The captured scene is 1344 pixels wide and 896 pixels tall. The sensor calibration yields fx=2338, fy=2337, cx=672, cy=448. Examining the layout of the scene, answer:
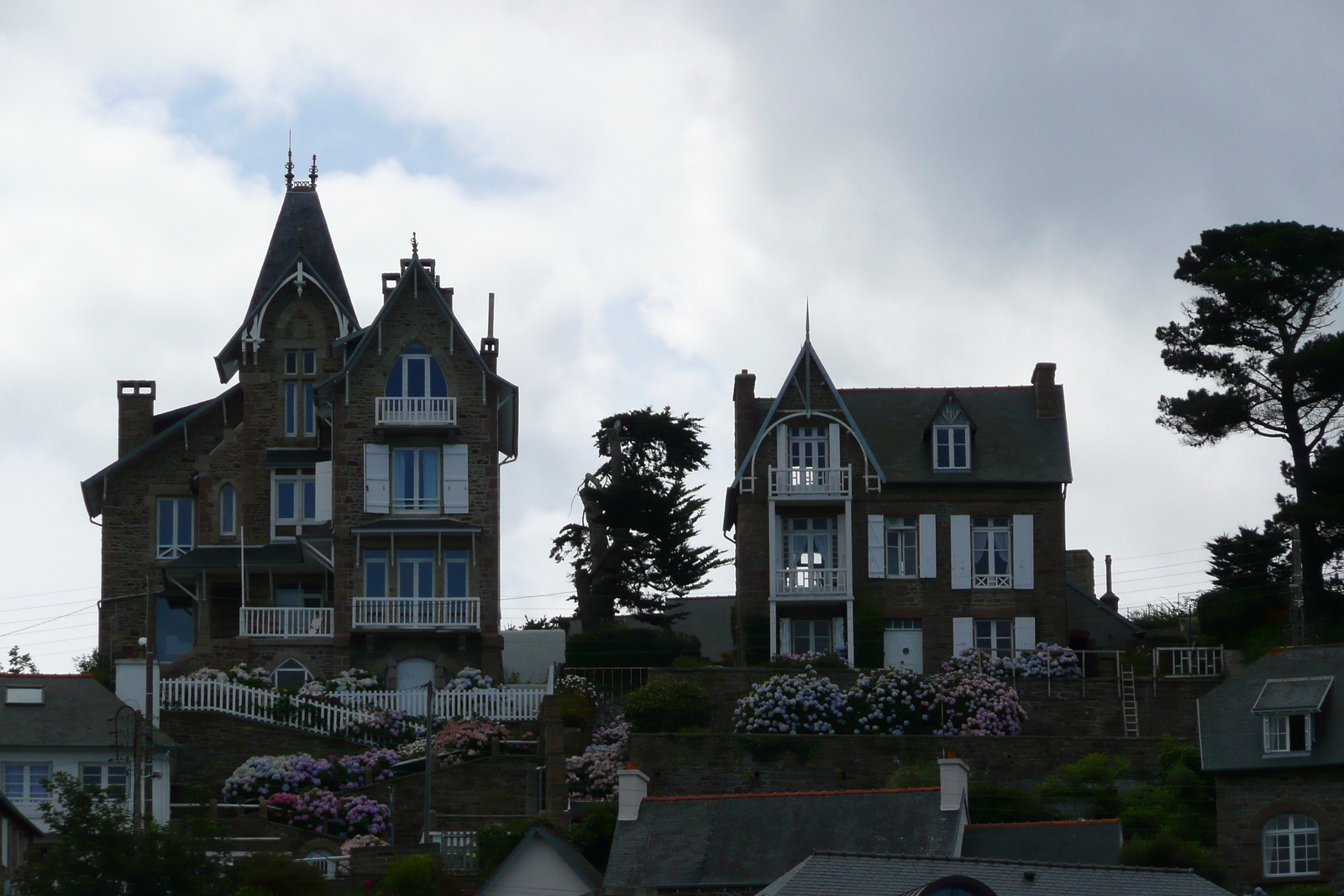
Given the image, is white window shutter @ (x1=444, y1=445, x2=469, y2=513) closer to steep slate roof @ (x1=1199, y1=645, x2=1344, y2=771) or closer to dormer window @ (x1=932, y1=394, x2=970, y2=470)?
dormer window @ (x1=932, y1=394, x2=970, y2=470)

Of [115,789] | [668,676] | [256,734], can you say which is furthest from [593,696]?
[115,789]

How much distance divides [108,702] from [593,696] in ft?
33.1

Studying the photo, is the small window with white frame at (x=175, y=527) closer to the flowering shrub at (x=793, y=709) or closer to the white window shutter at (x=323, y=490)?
the white window shutter at (x=323, y=490)

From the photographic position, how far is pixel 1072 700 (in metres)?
46.9

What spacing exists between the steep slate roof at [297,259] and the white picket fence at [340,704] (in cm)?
1079

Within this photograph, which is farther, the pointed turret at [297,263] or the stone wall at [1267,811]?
the pointed turret at [297,263]

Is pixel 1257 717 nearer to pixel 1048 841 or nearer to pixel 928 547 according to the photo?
pixel 1048 841

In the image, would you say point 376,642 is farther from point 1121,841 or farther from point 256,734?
point 1121,841

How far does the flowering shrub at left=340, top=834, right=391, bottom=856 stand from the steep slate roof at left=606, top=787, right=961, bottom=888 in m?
4.74

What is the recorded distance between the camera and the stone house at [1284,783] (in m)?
40.2

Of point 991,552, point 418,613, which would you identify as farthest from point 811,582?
point 418,613

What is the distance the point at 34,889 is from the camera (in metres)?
35.7

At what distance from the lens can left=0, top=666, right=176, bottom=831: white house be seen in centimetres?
4272

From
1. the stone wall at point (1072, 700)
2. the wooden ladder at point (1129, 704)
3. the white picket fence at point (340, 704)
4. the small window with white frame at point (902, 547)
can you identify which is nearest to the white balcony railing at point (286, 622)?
the white picket fence at point (340, 704)
